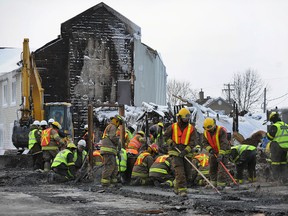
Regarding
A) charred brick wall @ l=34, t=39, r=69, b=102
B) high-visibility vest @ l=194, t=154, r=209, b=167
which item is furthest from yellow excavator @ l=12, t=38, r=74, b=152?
charred brick wall @ l=34, t=39, r=69, b=102

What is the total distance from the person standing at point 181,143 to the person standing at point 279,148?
2538 mm

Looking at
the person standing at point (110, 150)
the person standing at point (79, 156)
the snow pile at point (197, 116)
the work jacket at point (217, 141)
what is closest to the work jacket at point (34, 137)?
the person standing at point (79, 156)

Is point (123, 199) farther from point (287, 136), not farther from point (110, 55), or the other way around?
point (110, 55)

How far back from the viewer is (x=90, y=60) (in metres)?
43.2

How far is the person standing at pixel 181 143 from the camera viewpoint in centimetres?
1459

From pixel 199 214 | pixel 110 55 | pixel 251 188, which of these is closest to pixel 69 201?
pixel 199 214

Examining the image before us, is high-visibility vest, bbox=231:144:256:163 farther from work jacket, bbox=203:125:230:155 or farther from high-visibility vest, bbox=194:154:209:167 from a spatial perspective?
work jacket, bbox=203:125:230:155

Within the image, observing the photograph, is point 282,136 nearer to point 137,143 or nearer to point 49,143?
point 137,143

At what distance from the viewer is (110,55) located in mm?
43594

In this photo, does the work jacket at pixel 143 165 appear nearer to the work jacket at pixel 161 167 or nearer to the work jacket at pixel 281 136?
the work jacket at pixel 161 167

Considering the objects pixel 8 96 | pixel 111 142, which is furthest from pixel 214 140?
pixel 8 96

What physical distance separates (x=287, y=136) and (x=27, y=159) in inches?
546

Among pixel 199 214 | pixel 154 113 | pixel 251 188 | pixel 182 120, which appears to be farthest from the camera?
pixel 154 113

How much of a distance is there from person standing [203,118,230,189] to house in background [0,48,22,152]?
27927 millimetres
